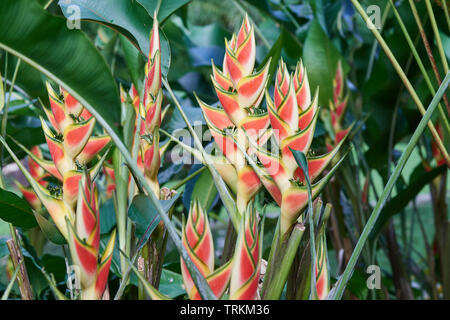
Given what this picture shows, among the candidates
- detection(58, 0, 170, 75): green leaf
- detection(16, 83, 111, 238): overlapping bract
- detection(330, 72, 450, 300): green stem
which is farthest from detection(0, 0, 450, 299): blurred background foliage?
detection(330, 72, 450, 300): green stem

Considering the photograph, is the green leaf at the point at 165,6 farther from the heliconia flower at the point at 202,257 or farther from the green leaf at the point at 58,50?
the heliconia flower at the point at 202,257

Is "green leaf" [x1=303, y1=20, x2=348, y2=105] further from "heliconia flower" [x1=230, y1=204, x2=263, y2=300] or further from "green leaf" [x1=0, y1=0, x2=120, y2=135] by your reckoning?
"heliconia flower" [x1=230, y1=204, x2=263, y2=300]

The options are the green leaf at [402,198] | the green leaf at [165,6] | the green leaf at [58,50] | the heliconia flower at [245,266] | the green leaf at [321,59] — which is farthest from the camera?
the green leaf at [321,59]

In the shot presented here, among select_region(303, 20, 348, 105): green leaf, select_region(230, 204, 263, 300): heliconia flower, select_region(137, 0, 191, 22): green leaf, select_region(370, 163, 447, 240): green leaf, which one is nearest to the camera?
select_region(230, 204, 263, 300): heliconia flower

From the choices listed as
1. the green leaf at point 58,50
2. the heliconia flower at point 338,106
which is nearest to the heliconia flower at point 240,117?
the green leaf at point 58,50

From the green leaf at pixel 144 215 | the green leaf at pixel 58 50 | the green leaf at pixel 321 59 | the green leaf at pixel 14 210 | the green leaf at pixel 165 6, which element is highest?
the green leaf at pixel 321 59

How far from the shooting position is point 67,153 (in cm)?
35

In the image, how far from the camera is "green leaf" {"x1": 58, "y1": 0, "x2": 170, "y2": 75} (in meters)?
0.44

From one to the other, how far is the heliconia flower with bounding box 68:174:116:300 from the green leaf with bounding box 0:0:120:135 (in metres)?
0.13

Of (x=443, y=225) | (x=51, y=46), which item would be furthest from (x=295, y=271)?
(x=443, y=225)

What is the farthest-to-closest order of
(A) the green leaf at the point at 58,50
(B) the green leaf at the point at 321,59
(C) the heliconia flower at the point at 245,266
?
(B) the green leaf at the point at 321,59 < (A) the green leaf at the point at 58,50 < (C) the heliconia flower at the point at 245,266

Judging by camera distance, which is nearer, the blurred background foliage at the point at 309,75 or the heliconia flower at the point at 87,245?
the heliconia flower at the point at 87,245

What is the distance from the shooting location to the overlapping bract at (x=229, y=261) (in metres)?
0.29

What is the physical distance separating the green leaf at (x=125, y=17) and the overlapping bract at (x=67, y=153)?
91 mm
